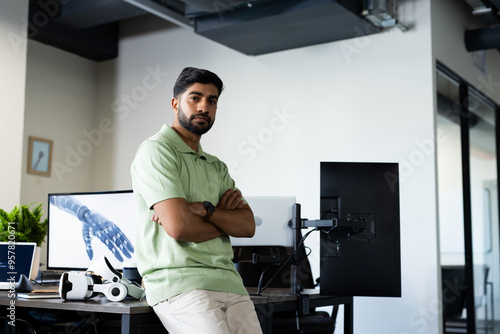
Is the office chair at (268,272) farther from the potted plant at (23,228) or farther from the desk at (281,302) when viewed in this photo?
the potted plant at (23,228)

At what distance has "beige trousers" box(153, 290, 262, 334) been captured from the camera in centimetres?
200

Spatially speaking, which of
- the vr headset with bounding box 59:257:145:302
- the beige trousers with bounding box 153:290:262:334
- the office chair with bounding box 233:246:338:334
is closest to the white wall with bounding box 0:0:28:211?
the office chair with bounding box 233:246:338:334

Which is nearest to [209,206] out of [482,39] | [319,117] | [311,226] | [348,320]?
[311,226]

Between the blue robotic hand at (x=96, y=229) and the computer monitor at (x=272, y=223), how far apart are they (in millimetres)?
584

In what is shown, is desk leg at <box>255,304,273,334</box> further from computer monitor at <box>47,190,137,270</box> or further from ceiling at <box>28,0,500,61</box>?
ceiling at <box>28,0,500,61</box>

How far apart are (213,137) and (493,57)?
2914 millimetres

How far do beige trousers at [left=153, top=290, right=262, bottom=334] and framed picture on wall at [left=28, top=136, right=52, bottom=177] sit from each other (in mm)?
4080

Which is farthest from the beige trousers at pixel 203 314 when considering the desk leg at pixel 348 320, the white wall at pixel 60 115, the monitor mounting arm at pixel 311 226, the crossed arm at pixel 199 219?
the white wall at pixel 60 115

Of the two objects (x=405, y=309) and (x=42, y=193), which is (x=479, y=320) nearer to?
(x=405, y=309)

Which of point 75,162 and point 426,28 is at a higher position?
point 426,28

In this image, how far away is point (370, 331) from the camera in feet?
15.5

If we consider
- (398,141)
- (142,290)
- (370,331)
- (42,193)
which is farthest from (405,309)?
(42,193)

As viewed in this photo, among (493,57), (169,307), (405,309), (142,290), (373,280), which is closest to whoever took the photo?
(169,307)

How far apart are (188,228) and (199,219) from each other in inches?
2.6
